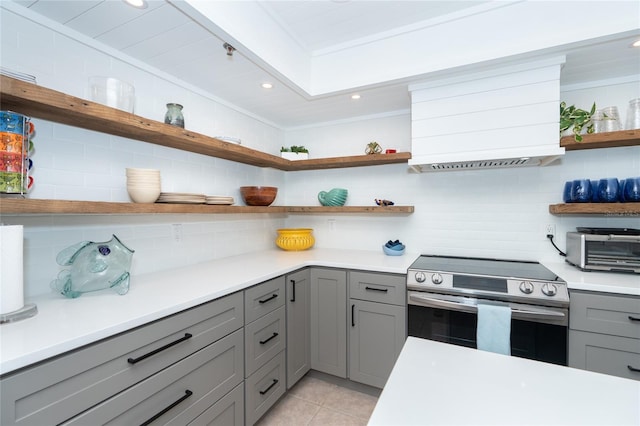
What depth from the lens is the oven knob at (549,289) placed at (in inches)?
66.5

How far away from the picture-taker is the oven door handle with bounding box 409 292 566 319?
66.2 inches

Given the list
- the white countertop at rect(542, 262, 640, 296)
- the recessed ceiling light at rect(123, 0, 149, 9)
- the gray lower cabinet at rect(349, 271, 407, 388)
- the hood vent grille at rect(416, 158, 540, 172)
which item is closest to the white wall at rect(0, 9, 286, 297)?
the recessed ceiling light at rect(123, 0, 149, 9)

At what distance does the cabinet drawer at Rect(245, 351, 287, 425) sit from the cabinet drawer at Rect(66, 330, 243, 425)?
0.52ft

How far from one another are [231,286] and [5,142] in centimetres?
110

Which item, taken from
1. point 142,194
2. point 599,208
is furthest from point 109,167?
point 599,208

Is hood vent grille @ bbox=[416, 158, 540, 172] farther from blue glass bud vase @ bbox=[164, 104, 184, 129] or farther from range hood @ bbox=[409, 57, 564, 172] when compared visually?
blue glass bud vase @ bbox=[164, 104, 184, 129]

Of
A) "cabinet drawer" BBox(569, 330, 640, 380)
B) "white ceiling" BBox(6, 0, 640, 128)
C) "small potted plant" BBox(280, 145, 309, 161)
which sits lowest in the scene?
"cabinet drawer" BBox(569, 330, 640, 380)

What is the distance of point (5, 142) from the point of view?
3.68ft

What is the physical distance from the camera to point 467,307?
5.96 feet

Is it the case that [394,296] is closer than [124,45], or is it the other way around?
[124,45]

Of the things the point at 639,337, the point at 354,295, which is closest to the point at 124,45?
the point at 354,295

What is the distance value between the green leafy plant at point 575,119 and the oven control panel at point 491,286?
1.01m

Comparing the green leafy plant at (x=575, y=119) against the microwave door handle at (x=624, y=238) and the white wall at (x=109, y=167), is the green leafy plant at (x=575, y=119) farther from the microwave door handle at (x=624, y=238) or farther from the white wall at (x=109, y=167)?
the white wall at (x=109, y=167)

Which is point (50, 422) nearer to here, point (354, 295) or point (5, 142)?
point (5, 142)
